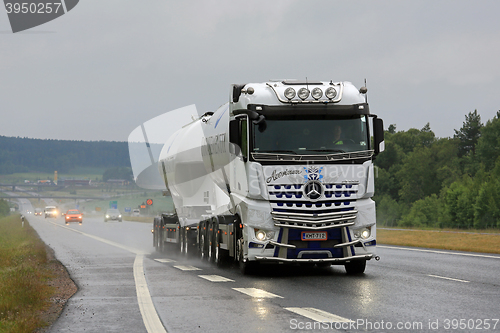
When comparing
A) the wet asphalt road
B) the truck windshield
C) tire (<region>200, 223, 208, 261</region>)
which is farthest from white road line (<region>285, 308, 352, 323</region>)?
tire (<region>200, 223, 208, 261</region>)

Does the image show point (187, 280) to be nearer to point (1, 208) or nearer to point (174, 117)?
point (174, 117)

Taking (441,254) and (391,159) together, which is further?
(391,159)

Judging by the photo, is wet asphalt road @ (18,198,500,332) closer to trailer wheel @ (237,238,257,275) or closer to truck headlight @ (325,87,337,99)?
trailer wheel @ (237,238,257,275)

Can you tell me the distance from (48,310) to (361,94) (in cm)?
787

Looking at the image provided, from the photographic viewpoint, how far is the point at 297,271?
16391 millimetres

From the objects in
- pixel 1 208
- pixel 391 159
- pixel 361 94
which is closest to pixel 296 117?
pixel 361 94

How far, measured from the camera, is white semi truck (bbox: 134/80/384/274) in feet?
46.4

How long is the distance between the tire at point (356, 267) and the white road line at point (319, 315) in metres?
5.69

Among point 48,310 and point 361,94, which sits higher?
point 361,94

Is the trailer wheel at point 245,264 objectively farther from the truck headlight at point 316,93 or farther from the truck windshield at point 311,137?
the truck headlight at point 316,93

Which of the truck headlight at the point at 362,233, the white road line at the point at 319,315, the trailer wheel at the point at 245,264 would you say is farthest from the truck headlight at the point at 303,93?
the white road line at the point at 319,315

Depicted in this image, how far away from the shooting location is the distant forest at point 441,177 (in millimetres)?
90438

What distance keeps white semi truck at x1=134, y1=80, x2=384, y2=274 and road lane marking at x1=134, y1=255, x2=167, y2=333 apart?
7.26 feet

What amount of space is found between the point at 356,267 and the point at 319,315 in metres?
6.37
